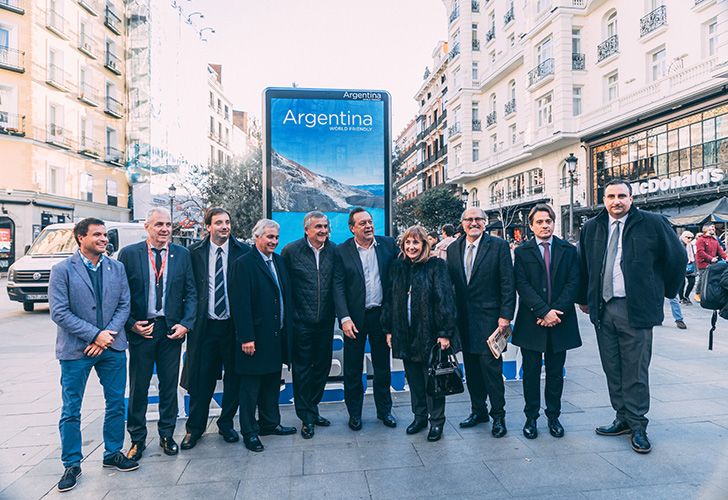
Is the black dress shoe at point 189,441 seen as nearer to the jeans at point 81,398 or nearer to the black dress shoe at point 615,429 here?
the jeans at point 81,398

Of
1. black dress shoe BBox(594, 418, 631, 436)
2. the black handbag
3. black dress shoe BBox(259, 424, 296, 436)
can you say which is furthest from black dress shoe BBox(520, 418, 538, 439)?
black dress shoe BBox(259, 424, 296, 436)

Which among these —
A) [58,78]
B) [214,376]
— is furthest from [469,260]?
[58,78]

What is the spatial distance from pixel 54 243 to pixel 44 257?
2.27 ft

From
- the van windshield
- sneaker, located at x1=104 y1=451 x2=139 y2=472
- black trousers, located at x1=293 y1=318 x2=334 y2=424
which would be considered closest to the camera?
sneaker, located at x1=104 y1=451 x2=139 y2=472

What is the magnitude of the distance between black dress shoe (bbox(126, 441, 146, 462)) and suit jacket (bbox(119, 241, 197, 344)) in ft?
2.69

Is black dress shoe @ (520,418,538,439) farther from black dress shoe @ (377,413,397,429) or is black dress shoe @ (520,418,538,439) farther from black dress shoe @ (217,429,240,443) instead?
black dress shoe @ (217,429,240,443)

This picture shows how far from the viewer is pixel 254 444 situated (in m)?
4.08

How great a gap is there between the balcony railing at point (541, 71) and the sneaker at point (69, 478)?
28.7 meters

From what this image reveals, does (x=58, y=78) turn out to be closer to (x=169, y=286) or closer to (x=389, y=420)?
(x=169, y=286)

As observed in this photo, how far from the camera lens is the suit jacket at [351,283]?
14.8 feet

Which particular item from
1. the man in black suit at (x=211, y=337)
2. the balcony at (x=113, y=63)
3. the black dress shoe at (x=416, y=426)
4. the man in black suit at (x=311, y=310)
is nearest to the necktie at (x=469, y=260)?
the man in black suit at (x=311, y=310)

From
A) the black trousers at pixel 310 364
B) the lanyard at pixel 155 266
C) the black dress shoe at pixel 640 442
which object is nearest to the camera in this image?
the black dress shoe at pixel 640 442

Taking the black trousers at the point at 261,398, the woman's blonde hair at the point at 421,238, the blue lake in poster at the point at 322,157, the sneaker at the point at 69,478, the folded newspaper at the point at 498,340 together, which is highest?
the blue lake in poster at the point at 322,157

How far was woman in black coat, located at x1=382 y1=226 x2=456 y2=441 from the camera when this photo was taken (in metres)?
4.24
